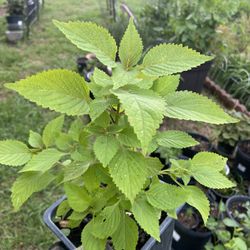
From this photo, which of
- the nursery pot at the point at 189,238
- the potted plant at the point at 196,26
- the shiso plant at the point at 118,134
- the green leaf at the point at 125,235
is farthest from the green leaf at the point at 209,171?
the potted plant at the point at 196,26

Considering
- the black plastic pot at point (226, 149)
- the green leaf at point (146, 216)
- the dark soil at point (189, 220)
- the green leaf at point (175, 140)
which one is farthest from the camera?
the black plastic pot at point (226, 149)

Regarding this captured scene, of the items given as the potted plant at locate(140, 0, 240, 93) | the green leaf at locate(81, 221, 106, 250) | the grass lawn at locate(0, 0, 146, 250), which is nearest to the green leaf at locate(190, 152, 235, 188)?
the green leaf at locate(81, 221, 106, 250)

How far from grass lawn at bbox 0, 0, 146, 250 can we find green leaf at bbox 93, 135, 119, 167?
1629 mm

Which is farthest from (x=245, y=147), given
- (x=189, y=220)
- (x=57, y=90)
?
(x=57, y=90)

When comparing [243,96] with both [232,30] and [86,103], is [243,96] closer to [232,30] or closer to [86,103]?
[232,30]

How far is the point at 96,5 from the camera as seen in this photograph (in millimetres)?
7957

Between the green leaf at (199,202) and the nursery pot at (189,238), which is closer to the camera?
the green leaf at (199,202)

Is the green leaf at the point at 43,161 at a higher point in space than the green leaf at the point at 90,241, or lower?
higher

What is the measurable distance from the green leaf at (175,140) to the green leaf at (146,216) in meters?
0.18

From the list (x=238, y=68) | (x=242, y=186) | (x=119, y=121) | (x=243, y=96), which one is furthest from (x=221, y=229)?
(x=238, y=68)

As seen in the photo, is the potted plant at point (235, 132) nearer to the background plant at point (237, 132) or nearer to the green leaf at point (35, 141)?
the background plant at point (237, 132)

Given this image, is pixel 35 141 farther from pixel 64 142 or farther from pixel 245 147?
pixel 245 147

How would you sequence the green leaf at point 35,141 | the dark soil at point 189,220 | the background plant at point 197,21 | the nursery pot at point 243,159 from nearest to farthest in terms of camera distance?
the green leaf at point 35,141 < the dark soil at point 189,220 < the nursery pot at point 243,159 < the background plant at point 197,21

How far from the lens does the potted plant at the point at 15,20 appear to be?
530 centimetres
